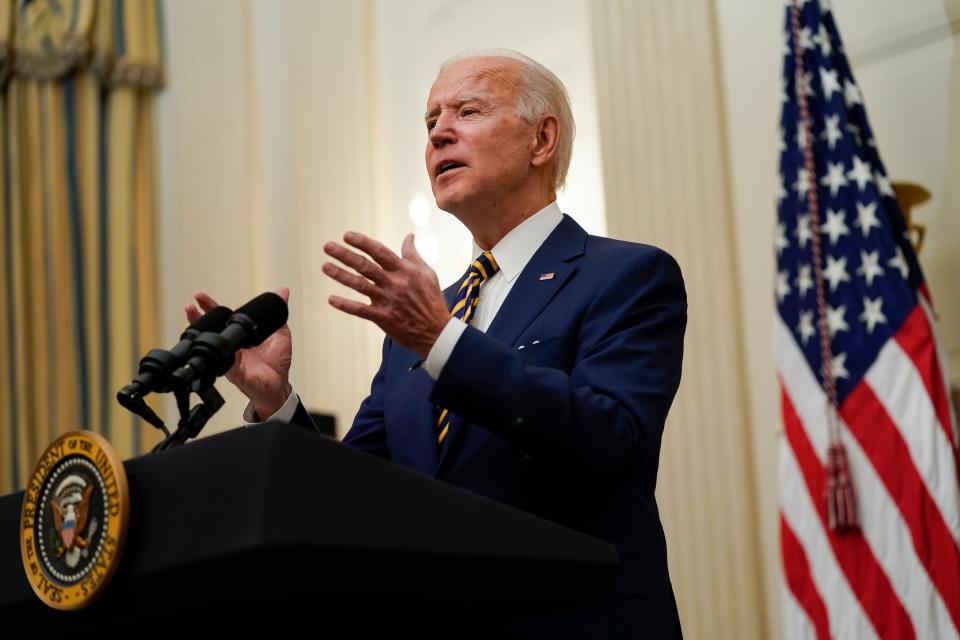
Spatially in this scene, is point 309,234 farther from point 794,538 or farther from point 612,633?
point 612,633

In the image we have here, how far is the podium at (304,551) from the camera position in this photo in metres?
1.19

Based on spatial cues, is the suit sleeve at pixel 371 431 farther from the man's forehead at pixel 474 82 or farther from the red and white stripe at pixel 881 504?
the red and white stripe at pixel 881 504

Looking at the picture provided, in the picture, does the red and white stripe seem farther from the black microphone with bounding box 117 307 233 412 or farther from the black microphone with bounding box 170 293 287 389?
the black microphone with bounding box 117 307 233 412

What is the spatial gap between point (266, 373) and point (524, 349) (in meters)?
0.46

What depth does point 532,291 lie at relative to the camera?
7.12 ft

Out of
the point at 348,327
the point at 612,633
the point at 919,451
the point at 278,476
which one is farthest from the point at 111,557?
the point at 348,327

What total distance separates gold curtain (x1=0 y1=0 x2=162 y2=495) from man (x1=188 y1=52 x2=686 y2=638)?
5090 mm

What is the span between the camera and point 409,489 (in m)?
1.34

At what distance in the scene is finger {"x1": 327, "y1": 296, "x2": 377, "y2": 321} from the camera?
166cm

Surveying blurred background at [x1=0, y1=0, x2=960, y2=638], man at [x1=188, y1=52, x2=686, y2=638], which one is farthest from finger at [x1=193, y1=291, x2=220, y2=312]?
blurred background at [x1=0, y1=0, x2=960, y2=638]

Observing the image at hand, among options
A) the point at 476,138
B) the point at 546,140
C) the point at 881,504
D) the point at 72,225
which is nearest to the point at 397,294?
the point at 476,138

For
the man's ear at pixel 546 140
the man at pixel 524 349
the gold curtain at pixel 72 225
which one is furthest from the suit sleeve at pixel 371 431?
the gold curtain at pixel 72 225

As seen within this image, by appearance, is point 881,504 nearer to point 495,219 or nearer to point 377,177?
point 495,219

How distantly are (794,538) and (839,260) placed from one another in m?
0.90
